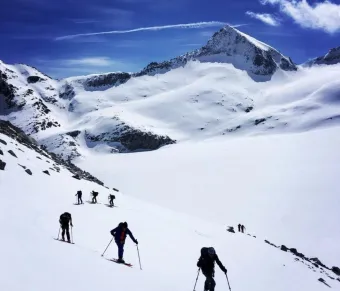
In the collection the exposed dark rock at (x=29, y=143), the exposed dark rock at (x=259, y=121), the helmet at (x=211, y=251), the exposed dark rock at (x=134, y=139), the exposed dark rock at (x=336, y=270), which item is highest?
the exposed dark rock at (x=259, y=121)

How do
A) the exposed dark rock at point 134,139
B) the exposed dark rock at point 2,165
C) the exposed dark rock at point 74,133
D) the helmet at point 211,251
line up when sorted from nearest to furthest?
the helmet at point 211,251, the exposed dark rock at point 2,165, the exposed dark rock at point 134,139, the exposed dark rock at point 74,133

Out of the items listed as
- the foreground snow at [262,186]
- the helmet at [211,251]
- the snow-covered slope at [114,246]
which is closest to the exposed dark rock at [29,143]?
the snow-covered slope at [114,246]

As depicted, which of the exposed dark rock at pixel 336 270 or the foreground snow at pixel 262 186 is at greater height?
the foreground snow at pixel 262 186

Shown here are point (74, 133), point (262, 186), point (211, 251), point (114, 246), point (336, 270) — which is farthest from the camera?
point (74, 133)

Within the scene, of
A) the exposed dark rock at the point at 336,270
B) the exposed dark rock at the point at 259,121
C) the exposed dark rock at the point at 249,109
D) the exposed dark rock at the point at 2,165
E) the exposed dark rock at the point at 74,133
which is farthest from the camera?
the exposed dark rock at the point at 249,109

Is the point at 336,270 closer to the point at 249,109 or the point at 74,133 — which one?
the point at 74,133

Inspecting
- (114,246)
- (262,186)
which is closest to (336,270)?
(114,246)

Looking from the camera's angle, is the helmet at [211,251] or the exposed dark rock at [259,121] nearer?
the helmet at [211,251]

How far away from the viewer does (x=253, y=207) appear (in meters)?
54.9

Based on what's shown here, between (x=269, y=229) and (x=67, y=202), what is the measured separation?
27.8m

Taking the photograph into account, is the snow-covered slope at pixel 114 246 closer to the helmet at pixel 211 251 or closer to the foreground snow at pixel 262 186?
the foreground snow at pixel 262 186

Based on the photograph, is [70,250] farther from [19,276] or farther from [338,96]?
[338,96]

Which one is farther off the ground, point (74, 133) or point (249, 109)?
point (249, 109)

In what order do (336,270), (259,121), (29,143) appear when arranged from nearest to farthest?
(336,270)
(29,143)
(259,121)
